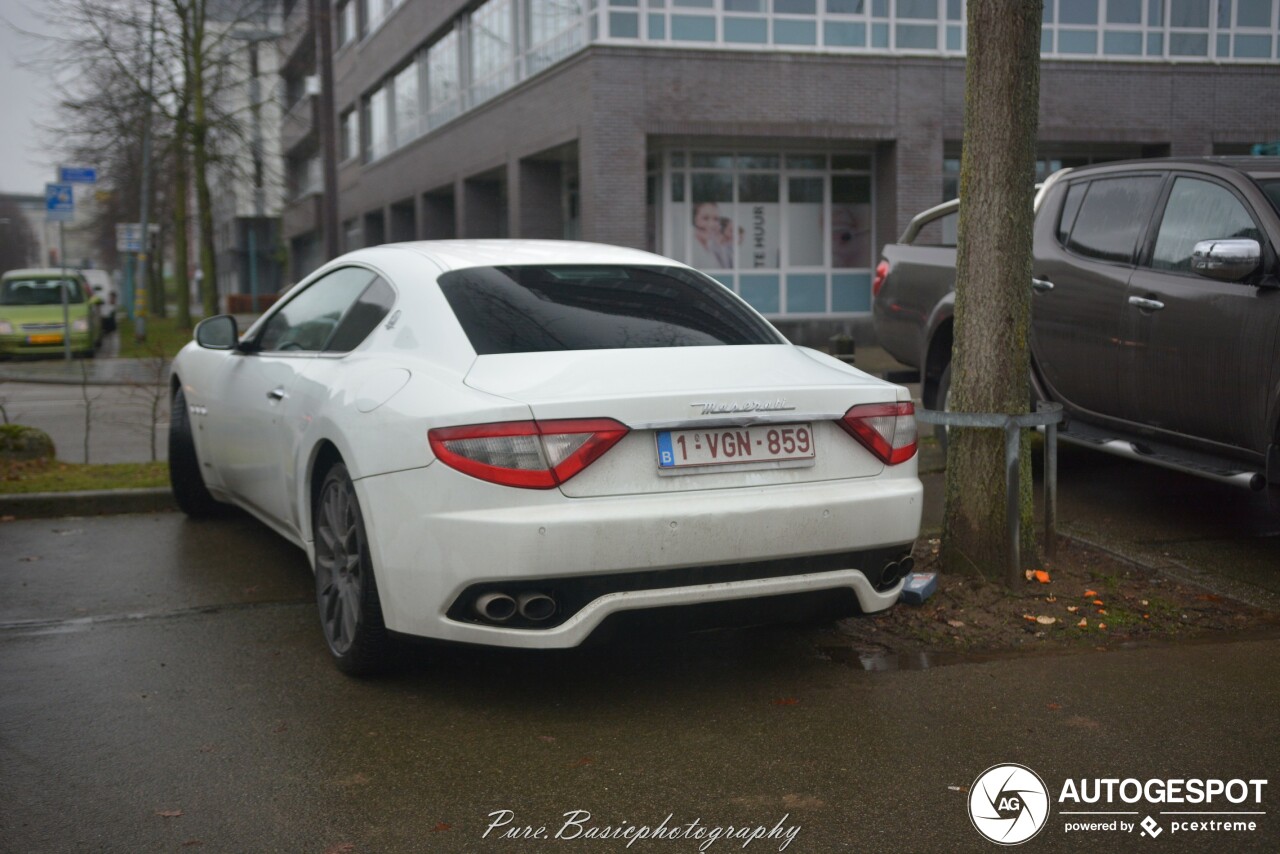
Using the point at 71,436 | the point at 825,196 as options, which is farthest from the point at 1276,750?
the point at 825,196

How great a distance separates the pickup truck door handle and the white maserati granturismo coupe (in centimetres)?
245

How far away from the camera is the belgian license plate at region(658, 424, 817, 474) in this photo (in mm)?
3861

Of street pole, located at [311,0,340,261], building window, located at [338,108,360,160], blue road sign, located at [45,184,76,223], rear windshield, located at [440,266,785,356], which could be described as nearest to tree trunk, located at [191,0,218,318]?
building window, located at [338,108,360,160]

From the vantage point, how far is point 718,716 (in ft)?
13.1

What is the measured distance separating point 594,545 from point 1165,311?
3.74m

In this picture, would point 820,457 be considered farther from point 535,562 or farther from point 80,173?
point 80,173

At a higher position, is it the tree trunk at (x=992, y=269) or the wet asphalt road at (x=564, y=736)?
the tree trunk at (x=992, y=269)

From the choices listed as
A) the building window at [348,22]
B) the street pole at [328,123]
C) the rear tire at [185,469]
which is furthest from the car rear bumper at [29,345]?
the building window at [348,22]

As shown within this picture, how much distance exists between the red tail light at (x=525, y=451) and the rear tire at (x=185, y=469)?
375 centimetres

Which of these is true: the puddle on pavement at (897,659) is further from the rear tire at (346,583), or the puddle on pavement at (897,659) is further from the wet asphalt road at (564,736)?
the rear tire at (346,583)

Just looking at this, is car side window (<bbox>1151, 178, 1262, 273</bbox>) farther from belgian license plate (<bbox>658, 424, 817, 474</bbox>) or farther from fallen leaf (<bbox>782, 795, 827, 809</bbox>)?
fallen leaf (<bbox>782, 795, 827, 809</bbox>)

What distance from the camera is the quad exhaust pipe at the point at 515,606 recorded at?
12.3 feet

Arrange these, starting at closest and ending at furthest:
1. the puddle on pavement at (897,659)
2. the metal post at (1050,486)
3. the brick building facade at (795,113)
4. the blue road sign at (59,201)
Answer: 1. the puddle on pavement at (897,659)
2. the metal post at (1050,486)
3. the blue road sign at (59,201)
4. the brick building facade at (795,113)

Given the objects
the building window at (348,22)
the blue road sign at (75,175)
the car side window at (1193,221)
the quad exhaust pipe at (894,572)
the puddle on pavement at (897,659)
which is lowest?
the puddle on pavement at (897,659)
